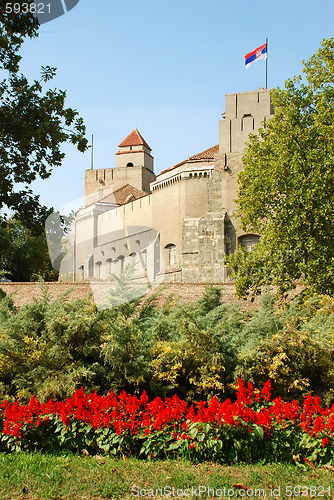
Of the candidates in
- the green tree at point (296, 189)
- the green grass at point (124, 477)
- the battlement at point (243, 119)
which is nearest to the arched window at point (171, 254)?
the battlement at point (243, 119)

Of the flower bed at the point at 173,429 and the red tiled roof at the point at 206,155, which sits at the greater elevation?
the red tiled roof at the point at 206,155

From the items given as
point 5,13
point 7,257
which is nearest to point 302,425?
point 5,13

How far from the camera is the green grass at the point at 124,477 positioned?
4551 mm

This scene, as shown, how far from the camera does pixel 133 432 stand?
5.66 m

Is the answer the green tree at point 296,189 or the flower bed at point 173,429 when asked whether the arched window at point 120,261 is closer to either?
the green tree at point 296,189

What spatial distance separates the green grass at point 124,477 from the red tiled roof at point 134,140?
6249 cm

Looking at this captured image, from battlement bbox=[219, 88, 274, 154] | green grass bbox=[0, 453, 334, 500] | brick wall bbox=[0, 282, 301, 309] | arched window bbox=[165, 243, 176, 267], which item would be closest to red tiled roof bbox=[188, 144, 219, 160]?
battlement bbox=[219, 88, 274, 154]

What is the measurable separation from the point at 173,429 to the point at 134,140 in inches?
2491

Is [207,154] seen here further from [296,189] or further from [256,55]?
[296,189]

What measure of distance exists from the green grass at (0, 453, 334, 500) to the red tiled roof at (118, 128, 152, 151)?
6249 centimetres

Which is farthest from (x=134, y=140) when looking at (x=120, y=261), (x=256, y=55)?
(x=256, y=55)

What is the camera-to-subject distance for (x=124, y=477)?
4.92 metres

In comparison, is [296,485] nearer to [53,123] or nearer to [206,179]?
[53,123]

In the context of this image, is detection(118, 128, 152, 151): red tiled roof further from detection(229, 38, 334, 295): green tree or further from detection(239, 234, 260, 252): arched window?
detection(229, 38, 334, 295): green tree
